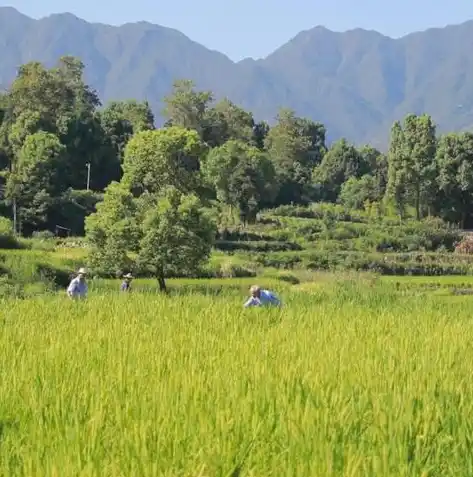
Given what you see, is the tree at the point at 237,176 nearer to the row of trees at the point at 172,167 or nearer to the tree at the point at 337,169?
the row of trees at the point at 172,167

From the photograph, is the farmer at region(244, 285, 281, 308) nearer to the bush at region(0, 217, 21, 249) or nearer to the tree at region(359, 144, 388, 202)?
the bush at region(0, 217, 21, 249)

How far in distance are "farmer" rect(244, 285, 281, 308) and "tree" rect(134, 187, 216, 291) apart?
512 inches

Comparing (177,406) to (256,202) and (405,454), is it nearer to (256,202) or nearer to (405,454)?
(405,454)

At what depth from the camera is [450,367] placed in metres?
5.59

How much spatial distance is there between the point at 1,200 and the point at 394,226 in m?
24.7

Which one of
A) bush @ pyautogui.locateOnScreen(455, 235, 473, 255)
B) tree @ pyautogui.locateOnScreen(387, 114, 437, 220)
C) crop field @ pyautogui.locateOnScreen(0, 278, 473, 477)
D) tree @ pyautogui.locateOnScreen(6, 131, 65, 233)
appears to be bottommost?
crop field @ pyautogui.locateOnScreen(0, 278, 473, 477)

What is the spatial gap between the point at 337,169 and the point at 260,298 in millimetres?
74759

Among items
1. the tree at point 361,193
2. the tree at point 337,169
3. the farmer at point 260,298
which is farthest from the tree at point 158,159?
the tree at point 337,169

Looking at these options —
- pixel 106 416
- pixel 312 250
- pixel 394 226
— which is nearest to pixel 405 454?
pixel 106 416

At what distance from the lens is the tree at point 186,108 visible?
250 feet

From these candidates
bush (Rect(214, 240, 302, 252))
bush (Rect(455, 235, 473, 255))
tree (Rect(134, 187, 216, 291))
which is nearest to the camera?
tree (Rect(134, 187, 216, 291))

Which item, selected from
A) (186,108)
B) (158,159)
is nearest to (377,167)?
(186,108)

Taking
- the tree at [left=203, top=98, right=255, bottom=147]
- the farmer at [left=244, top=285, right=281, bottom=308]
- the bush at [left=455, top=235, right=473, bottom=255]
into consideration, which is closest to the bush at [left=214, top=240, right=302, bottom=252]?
the bush at [left=455, top=235, right=473, bottom=255]

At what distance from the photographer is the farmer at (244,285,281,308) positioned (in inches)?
477
